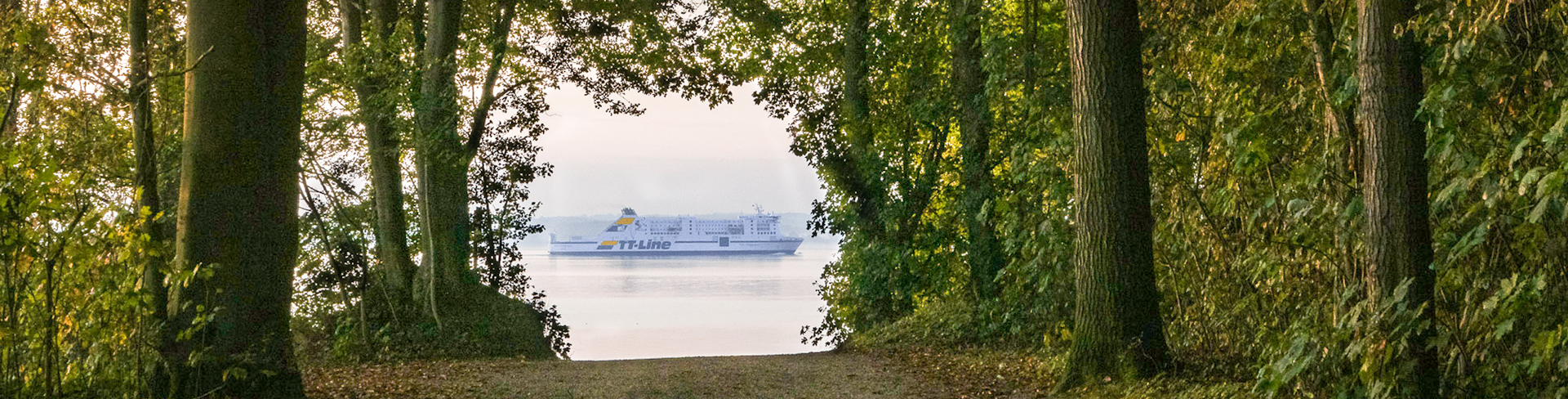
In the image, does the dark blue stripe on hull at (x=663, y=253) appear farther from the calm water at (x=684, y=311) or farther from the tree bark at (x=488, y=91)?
the tree bark at (x=488, y=91)

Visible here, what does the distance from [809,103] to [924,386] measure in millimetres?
8016

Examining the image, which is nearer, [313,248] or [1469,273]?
[1469,273]

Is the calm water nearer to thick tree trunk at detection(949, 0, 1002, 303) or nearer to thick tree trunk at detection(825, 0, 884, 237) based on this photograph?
thick tree trunk at detection(825, 0, 884, 237)

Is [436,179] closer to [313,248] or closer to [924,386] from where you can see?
[313,248]

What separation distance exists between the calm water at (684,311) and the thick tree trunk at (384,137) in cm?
240

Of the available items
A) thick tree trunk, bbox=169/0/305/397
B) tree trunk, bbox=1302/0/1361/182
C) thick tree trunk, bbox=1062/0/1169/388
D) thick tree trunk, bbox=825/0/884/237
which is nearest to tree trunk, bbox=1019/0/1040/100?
thick tree trunk, bbox=1062/0/1169/388

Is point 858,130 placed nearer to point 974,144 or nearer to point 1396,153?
point 974,144

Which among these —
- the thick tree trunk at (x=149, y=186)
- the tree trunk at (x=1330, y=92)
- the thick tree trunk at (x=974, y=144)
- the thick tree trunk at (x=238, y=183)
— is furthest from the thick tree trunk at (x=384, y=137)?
the tree trunk at (x=1330, y=92)

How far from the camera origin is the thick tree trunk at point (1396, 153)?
15.1 feet

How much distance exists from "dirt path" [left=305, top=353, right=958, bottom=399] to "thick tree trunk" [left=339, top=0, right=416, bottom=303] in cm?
250

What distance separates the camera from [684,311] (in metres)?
31.9

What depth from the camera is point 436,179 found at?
1345 centimetres

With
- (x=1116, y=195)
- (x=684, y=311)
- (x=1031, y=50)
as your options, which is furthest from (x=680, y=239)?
(x=1116, y=195)

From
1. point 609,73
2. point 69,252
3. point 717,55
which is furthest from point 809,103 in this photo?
point 69,252
